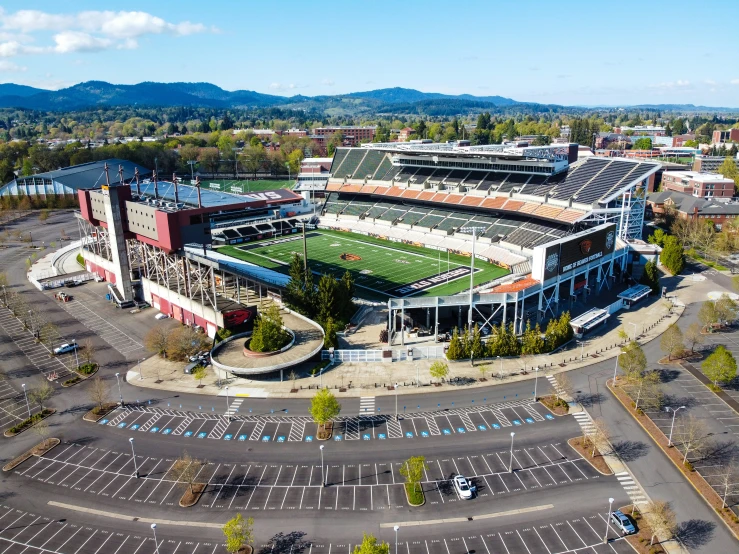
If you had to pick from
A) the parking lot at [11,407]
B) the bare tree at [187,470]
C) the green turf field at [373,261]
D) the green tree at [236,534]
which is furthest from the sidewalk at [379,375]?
the green turf field at [373,261]

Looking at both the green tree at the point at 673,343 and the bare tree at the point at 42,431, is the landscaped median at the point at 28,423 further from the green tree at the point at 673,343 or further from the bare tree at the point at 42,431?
the green tree at the point at 673,343

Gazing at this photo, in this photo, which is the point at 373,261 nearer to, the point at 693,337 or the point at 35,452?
the point at 693,337

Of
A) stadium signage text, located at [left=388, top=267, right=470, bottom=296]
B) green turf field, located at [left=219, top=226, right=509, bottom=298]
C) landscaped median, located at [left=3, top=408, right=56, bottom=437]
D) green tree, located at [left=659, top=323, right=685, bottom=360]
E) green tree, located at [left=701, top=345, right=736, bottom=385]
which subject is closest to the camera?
landscaped median, located at [left=3, top=408, right=56, bottom=437]

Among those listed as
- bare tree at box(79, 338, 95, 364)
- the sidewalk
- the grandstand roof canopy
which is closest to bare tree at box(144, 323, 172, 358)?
the sidewalk

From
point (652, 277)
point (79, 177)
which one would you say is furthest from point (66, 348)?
point (79, 177)

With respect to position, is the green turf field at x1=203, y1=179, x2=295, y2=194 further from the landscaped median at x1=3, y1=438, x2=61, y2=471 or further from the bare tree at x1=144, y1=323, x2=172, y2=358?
the landscaped median at x1=3, y1=438, x2=61, y2=471
